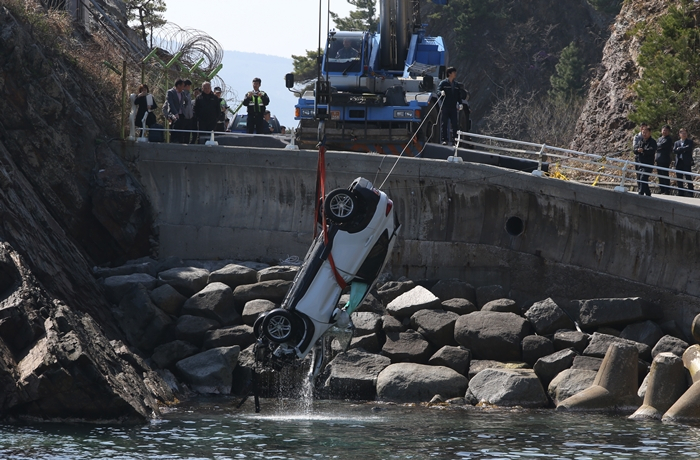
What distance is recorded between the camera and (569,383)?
54.7 feet

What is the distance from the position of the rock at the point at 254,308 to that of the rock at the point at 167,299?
49.3 inches

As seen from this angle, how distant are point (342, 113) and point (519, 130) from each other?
26704mm

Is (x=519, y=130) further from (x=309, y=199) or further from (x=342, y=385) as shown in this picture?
(x=342, y=385)

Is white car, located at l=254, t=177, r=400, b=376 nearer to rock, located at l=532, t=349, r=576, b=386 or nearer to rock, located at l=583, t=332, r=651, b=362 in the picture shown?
rock, located at l=532, t=349, r=576, b=386

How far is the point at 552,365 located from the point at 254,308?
5.38 metres

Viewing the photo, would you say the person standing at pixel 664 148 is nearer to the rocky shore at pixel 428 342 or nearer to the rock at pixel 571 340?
the rocky shore at pixel 428 342

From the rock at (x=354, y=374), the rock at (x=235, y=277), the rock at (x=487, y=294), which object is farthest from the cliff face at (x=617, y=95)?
the rock at (x=354, y=374)

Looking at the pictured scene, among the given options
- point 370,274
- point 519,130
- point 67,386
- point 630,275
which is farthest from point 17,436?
point 519,130

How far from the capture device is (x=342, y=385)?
1764 cm

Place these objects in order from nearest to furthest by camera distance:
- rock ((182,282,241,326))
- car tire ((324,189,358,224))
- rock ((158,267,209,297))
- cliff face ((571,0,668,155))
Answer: car tire ((324,189,358,224))
rock ((182,282,241,326))
rock ((158,267,209,297))
cliff face ((571,0,668,155))

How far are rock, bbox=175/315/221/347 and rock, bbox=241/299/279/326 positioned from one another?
2.10ft

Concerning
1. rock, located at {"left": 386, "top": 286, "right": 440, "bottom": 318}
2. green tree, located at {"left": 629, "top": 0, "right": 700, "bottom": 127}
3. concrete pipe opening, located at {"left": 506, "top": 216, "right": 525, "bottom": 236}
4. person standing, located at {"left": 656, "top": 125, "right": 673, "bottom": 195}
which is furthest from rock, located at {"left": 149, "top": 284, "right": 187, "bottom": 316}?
green tree, located at {"left": 629, "top": 0, "right": 700, "bottom": 127}

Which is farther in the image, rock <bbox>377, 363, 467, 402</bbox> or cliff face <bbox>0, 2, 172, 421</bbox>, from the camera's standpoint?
rock <bbox>377, 363, 467, 402</bbox>

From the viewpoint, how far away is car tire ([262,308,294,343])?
14.6 metres
